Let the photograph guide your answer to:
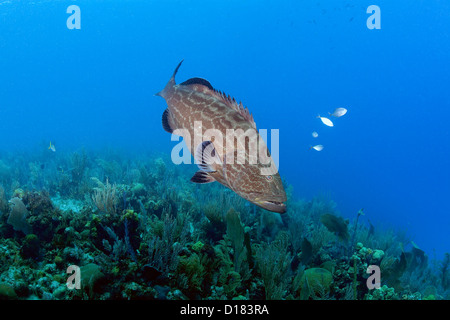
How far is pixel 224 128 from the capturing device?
9.52 feet

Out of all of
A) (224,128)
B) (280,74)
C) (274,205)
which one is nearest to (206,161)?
(224,128)

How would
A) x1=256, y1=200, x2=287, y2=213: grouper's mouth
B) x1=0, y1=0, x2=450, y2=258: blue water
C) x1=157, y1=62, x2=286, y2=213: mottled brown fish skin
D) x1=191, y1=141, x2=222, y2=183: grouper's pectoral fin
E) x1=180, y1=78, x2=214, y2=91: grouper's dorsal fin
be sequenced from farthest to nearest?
x1=0, y1=0, x2=450, y2=258: blue water < x1=180, y1=78, x2=214, y2=91: grouper's dorsal fin < x1=191, y1=141, x2=222, y2=183: grouper's pectoral fin < x1=157, y1=62, x2=286, y2=213: mottled brown fish skin < x1=256, y1=200, x2=287, y2=213: grouper's mouth

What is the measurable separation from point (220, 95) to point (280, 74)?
114 meters

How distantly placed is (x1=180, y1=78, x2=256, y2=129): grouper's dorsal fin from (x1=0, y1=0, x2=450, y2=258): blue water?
51.2 metres

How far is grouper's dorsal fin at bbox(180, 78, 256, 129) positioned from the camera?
115 inches

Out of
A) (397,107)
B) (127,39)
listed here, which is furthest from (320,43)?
(127,39)

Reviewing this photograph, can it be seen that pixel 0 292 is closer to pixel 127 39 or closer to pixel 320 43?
pixel 320 43

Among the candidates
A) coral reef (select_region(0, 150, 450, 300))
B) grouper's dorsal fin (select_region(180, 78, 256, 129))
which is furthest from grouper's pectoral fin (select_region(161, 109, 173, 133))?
coral reef (select_region(0, 150, 450, 300))

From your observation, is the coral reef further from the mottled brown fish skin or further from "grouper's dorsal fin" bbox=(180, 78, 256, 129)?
"grouper's dorsal fin" bbox=(180, 78, 256, 129)

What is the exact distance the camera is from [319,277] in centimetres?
388

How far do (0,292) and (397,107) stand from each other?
→ 417 ft

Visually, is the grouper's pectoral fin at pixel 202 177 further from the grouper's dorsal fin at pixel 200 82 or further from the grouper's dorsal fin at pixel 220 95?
the grouper's dorsal fin at pixel 200 82

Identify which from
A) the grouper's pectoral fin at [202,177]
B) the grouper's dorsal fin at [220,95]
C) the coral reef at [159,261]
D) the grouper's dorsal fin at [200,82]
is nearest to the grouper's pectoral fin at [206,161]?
the grouper's pectoral fin at [202,177]

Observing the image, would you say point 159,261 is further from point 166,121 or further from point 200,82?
point 200,82
